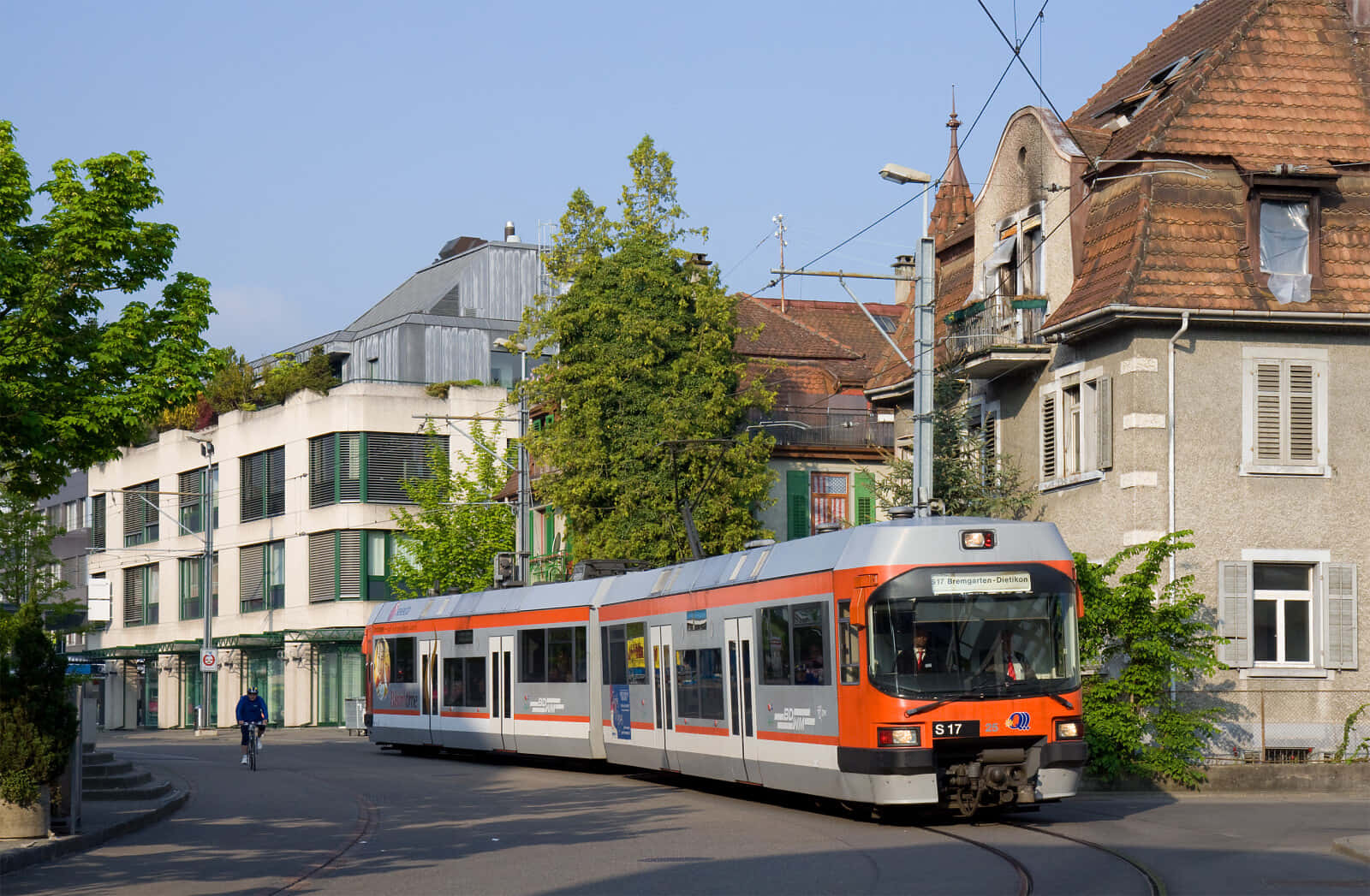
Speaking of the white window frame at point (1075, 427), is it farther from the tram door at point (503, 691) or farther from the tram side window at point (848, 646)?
the tram side window at point (848, 646)

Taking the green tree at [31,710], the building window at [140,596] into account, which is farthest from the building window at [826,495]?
the building window at [140,596]

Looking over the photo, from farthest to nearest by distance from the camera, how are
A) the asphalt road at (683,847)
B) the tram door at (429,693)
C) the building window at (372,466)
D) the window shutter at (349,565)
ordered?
1. the building window at (372,466)
2. the window shutter at (349,565)
3. the tram door at (429,693)
4. the asphalt road at (683,847)

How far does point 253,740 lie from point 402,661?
14.4 ft

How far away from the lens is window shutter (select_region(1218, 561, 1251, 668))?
26984mm

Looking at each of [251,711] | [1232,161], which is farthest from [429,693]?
[1232,161]

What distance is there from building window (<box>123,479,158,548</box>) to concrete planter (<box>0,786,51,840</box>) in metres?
60.6

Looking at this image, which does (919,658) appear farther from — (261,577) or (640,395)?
(261,577)

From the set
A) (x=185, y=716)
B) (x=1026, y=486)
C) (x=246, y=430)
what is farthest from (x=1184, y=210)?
(x=185, y=716)

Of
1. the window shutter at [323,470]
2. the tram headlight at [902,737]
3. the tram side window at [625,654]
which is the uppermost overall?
the window shutter at [323,470]

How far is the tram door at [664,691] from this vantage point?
2394 centimetres

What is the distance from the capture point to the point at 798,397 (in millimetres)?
49875

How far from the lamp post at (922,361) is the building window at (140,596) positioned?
5758cm

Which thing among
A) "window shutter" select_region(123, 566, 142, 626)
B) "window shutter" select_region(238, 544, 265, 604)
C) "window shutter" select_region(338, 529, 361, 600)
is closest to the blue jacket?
"window shutter" select_region(338, 529, 361, 600)

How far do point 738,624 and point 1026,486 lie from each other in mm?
10411
